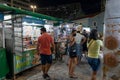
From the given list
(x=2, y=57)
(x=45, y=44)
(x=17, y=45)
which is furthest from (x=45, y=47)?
(x=2, y=57)

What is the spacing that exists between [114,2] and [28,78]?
5.33 m

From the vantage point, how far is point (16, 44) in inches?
267

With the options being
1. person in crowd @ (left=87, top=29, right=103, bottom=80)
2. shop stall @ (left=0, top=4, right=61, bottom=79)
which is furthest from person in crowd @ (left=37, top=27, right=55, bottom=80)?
person in crowd @ (left=87, top=29, right=103, bottom=80)

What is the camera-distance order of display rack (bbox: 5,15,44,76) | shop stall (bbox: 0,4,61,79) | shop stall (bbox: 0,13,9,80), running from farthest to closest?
display rack (bbox: 5,15,44,76) < shop stall (bbox: 0,4,61,79) < shop stall (bbox: 0,13,9,80)

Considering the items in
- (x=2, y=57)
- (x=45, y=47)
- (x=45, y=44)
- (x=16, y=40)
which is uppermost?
(x=16, y=40)

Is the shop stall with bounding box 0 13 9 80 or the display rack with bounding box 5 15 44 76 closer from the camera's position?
the shop stall with bounding box 0 13 9 80

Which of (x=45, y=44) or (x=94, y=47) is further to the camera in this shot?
(x=45, y=44)

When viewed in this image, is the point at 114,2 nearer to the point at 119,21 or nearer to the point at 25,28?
the point at 119,21

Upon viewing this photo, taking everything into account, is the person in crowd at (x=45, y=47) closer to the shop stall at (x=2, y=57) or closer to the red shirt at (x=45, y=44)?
the red shirt at (x=45, y=44)

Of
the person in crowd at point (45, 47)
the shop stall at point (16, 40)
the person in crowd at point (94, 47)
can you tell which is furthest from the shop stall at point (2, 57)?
the person in crowd at point (94, 47)

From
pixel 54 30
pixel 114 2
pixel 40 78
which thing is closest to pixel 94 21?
pixel 54 30

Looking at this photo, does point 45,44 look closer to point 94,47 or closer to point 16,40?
point 16,40

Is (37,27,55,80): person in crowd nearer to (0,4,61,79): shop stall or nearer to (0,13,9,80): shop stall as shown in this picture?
(0,4,61,79): shop stall

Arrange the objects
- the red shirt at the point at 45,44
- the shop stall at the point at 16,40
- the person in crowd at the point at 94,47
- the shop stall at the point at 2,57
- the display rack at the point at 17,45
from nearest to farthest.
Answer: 1. the person in crowd at the point at 94,47
2. the shop stall at the point at 2,57
3. the shop stall at the point at 16,40
4. the display rack at the point at 17,45
5. the red shirt at the point at 45,44
